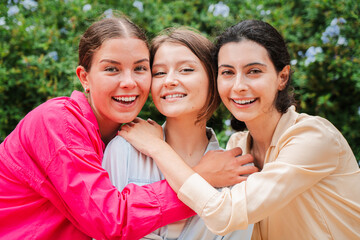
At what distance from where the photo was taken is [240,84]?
A: 92.6 inches

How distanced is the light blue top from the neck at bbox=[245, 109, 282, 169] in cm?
53

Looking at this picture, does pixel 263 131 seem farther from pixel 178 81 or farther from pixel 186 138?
pixel 178 81

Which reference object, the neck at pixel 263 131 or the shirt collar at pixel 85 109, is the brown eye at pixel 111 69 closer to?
the shirt collar at pixel 85 109

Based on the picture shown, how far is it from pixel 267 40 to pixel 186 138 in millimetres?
838

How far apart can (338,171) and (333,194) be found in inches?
5.8

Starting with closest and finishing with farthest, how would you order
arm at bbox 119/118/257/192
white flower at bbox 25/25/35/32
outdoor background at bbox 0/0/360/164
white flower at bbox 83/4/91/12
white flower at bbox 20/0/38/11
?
arm at bbox 119/118/257/192
outdoor background at bbox 0/0/360/164
white flower at bbox 25/25/35/32
white flower at bbox 83/4/91/12
white flower at bbox 20/0/38/11

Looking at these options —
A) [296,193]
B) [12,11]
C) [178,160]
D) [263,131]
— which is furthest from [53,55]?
[296,193]

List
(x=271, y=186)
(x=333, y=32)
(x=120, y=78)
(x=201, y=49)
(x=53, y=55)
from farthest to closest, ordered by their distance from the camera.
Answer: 1. (x=333, y=32)
2. (x=53, y=55)
3. (x=201, y=49)
4. (x=120, y=78)
5. (x=271, y=186)

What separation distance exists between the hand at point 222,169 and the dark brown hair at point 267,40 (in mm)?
488

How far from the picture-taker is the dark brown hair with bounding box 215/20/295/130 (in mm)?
2424

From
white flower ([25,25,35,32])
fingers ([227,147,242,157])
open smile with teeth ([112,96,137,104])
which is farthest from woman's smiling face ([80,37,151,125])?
white flower ([25,25,35,32])

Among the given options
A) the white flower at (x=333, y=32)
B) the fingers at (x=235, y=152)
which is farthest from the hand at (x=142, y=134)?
the white flower at (x=333, y=32)

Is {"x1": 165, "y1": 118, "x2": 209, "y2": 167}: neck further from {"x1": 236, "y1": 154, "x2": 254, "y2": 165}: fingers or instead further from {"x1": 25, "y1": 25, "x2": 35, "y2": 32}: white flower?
{"x1": 25, "y1": 25, "x2": 35, "y2": 32}: white flower

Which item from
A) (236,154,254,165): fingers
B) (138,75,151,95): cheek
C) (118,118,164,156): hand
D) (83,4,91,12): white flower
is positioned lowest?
(236,154,254,165): fingers
